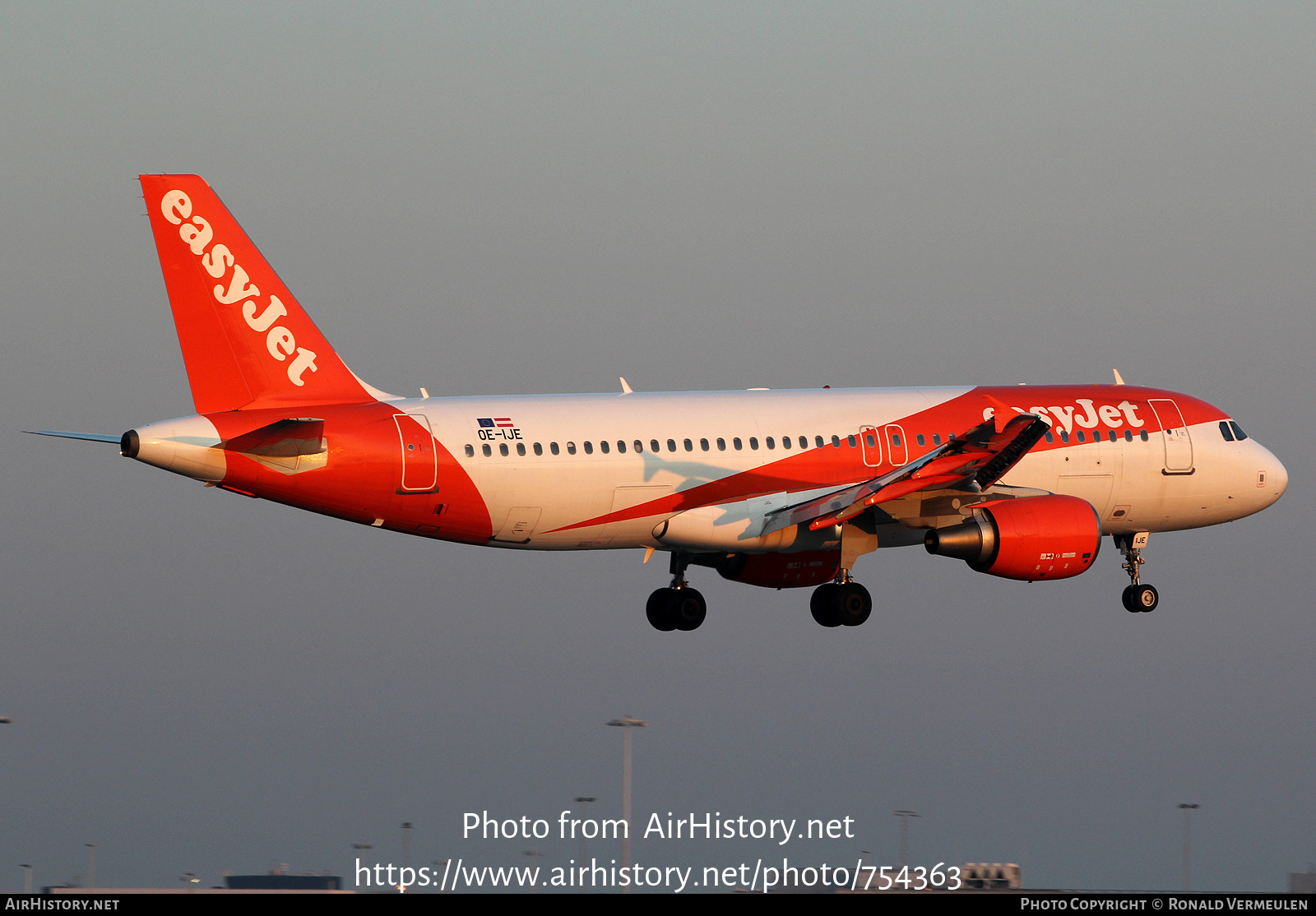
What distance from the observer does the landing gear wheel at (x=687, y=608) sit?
5062 cm

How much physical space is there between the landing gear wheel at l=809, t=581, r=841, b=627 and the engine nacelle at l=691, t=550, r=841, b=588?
4.66 ft

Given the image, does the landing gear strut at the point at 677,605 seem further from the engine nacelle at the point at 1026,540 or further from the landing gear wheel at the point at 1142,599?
the landing gear wheel at the point at 1142,599

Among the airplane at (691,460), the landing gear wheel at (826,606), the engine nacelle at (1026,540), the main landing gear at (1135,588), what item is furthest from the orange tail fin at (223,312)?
the main landing gear at (1135,588)

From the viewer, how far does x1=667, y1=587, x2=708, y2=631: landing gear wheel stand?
166 feet

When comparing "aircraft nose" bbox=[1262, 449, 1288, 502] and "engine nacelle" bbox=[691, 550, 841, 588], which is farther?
"aircraft nose" bbox=[1262, 449, 1288, 502]

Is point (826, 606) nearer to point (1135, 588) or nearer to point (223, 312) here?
point (1135, 588)

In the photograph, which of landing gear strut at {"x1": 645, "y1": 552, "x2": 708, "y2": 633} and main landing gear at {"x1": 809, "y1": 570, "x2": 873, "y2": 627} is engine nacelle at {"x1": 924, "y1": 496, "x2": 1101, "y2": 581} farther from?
landing gear strut at {"x1": 645, "y1": 552, "x2": 708, "y2": 633}

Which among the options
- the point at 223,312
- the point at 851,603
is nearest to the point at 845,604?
the point at 851,603

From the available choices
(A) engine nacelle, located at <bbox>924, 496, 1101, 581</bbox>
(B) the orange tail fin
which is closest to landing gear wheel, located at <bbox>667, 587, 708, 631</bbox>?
(A) engine nacelle, located at <bbox>924, 496, 1101, 581</bbox>

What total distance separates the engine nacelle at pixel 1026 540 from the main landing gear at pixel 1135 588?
602 centimetres

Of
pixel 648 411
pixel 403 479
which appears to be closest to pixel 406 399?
pixel 403 479

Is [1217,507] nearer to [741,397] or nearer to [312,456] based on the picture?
[741,397]

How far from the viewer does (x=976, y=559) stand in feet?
151

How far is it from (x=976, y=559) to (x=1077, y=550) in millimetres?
2380
